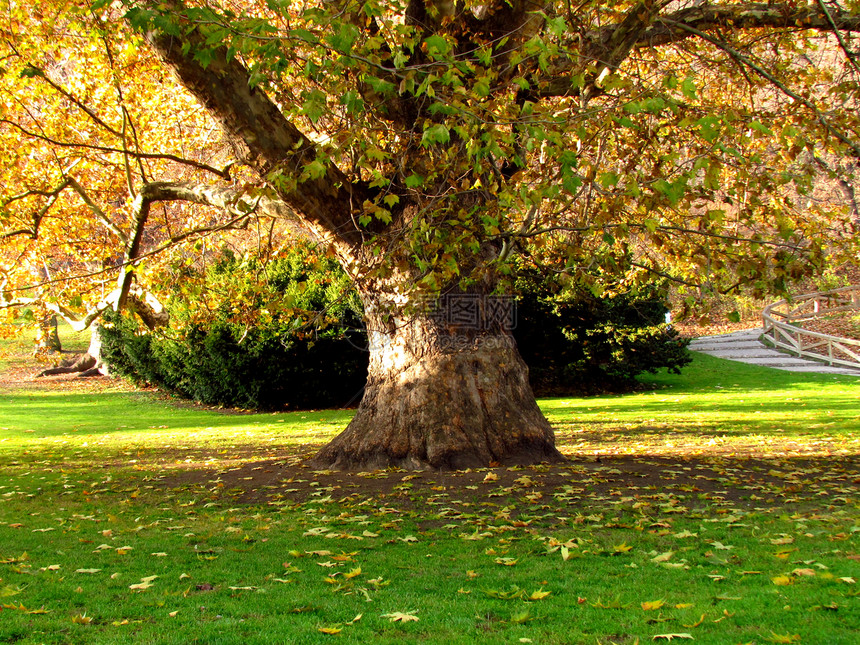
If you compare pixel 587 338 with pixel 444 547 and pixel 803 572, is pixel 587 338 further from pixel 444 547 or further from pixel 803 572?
pixel 803 572

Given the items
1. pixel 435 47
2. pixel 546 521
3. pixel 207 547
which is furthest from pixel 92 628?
pixel 435 47

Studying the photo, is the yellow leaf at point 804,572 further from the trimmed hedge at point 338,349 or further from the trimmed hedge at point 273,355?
the trimmed hedge at point 338,349

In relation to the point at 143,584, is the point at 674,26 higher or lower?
higher

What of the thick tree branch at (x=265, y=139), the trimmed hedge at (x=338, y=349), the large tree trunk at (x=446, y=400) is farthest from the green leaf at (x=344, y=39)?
the trimmed hedge at (x=338, y=349)

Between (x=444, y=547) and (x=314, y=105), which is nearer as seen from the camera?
(x=314, y=105)

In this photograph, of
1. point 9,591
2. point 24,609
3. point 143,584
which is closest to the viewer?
point 24,609

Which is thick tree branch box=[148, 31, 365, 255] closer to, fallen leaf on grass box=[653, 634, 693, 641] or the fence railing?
fallen leaf on grass box=[653, 634, 693, 641]

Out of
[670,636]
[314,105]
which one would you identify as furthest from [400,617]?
[314,105]

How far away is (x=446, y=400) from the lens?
8055 millimetres

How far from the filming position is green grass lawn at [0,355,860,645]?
138 inches

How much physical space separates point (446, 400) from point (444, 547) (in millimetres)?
2980

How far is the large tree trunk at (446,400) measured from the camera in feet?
26.3

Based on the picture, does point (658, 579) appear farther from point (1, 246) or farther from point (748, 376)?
point (748, 376)

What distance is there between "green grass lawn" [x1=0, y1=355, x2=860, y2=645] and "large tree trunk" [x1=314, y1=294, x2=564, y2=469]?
351 mm
